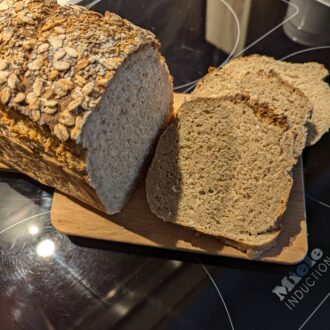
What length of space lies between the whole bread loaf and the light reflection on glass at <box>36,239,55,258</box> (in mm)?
427

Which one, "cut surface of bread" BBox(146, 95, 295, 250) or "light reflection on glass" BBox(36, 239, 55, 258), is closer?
"cut surface of bread" BBox(146, 95, 295, 250)

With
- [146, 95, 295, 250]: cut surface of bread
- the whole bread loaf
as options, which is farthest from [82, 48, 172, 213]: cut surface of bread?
[146, 95, 295, 250]: cut surface of bread

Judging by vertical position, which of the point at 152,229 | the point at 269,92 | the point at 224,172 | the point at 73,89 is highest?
the point at 73,89

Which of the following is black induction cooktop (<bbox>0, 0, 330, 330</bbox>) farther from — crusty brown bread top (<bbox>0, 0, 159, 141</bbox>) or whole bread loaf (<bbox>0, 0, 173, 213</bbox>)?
crusty brown bread top (<bbox>0, 0, 159, 141</bbox>)

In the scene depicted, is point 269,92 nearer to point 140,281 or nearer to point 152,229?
point 152,229

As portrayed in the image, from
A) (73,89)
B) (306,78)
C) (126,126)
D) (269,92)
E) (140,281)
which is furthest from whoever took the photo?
(306,78)

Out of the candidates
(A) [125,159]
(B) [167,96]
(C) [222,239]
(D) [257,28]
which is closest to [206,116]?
(B) [167,96]

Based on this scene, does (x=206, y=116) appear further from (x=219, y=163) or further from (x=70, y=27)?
(x=70, y=27)

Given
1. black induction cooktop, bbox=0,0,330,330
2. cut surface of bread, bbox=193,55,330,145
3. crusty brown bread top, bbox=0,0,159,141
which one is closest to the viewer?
crusty brown bread top, bbox=0,0,159,141

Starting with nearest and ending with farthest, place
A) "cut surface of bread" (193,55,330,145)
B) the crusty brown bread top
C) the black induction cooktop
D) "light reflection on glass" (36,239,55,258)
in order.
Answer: the crusty brown bread top, the black induction cooktop, "light reflection on glass" (36,239,55,258), "cut surface of bread" (193,55,330,145)

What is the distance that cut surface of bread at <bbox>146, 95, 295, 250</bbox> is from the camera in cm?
204

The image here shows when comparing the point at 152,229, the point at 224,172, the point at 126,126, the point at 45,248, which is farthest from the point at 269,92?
the point at 45,248

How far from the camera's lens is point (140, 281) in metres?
2.14

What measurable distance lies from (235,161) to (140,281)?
2.62 feet
